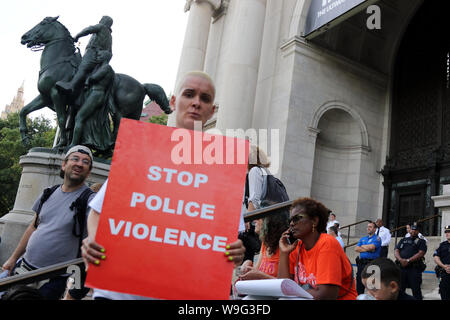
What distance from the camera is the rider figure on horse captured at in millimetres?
9867

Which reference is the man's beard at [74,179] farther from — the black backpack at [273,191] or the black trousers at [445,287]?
the black trousers at [445,287]

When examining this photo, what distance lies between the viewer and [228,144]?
1857mm

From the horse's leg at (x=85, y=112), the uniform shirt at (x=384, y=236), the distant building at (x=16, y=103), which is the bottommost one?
the uniform shirt at (x=384, y=236)

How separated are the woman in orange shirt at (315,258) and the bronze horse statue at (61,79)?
27.3ft

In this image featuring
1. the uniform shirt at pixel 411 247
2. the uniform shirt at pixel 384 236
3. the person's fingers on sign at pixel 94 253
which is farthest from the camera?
the uniform shirt at pixel 384 236

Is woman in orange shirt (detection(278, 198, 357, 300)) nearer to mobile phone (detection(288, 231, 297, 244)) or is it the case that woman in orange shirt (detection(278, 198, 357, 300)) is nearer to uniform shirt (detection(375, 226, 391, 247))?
mobile phone (detection(288, 231, 297, 244))

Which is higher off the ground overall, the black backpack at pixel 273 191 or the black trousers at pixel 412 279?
the black backpack at pixel 273 191

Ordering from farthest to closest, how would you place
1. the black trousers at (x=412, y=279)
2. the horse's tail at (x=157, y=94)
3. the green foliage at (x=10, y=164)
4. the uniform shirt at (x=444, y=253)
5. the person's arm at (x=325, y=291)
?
the green foliage at (x=10, y=164) < the horse's tail at (x=157, y=94) < the black trousers at (x=412, y=279) < the uniform shirt at (x=444, y=253) < the person's arm at (x=325, y=291)

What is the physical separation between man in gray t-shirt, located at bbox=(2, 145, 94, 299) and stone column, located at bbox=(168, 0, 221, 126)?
16.8 m

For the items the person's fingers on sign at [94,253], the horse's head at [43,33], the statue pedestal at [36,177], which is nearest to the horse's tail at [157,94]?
the statue pedestal at [36,177]

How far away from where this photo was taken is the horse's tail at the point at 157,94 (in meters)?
11.1

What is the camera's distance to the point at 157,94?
11.2m
